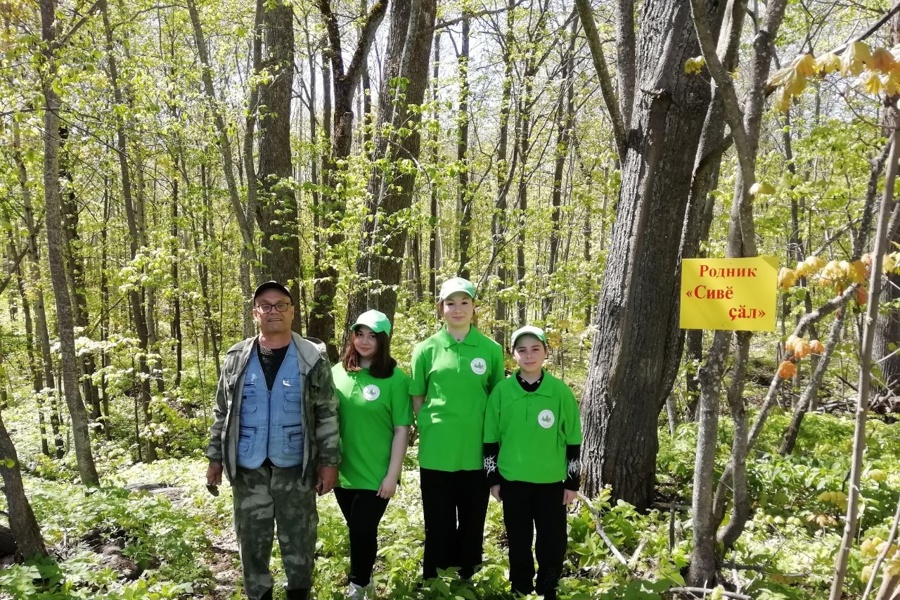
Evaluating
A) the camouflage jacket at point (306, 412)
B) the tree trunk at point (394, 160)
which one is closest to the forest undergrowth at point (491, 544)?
the camouflage jacket at point (306, 412)

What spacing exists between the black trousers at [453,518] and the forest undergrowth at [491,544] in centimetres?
17

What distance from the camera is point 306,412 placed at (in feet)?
10.1

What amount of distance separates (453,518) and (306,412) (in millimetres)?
1077

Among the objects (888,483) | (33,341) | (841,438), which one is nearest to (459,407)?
(888,483)

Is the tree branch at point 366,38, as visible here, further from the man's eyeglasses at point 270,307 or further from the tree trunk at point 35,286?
the man's eyeglasses at point 270,307

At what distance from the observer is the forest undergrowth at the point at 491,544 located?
303 centimetres

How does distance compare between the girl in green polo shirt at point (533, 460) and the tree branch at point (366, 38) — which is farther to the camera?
the tree branch at point (366, 38)

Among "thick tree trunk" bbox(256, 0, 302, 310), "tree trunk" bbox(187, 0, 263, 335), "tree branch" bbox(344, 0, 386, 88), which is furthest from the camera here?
"thick tree trunk" bbox(256, 0, 302, 310)

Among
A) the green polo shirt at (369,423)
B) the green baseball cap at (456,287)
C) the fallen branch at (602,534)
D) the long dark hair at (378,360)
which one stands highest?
the green baseball cap at (456,287)

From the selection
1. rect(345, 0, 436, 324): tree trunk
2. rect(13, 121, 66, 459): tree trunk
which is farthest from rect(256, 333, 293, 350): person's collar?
rect(13, 121, 66, 459): tree trunk

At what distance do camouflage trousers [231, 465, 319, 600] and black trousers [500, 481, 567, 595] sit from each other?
115cm

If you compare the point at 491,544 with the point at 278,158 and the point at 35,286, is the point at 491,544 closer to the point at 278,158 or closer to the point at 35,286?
the point at 278,158

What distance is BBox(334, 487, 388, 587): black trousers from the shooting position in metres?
3.19

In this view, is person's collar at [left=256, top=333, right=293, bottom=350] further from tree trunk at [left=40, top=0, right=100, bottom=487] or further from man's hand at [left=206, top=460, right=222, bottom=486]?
tree trunk at [left=40, top=0, right=100, bottom=487]
